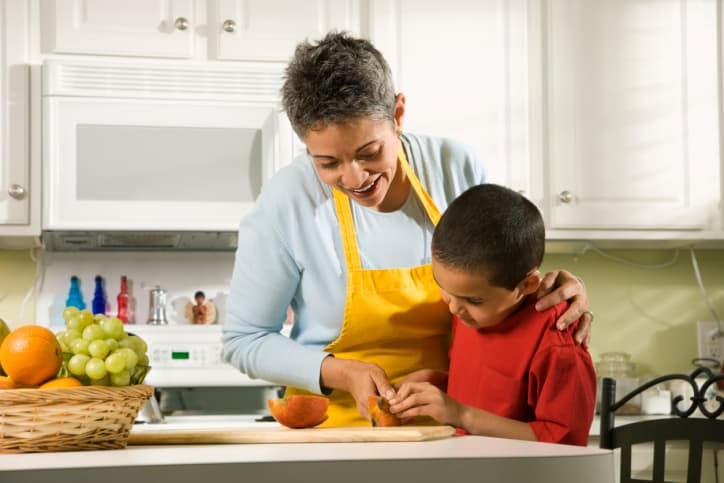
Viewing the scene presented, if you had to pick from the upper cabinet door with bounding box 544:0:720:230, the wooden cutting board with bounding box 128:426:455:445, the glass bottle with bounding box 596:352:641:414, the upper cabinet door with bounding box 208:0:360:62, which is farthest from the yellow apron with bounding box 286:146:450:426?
the glass bottle with bounding box 596:352:641:414

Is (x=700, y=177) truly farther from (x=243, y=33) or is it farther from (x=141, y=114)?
(x=141, y=114)

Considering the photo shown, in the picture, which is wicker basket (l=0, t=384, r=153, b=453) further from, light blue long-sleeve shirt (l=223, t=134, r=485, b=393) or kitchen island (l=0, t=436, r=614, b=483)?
light blue long-sleeve shirt (l=223, t=134, r=485, b=393)

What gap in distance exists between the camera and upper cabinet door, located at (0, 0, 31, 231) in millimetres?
2980

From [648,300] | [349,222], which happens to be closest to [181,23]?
[349,222]

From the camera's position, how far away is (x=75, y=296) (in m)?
3.29

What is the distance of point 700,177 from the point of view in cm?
332

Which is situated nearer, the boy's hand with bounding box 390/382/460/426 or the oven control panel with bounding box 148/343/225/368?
the boy's hand with bounding box 390/382/460/426

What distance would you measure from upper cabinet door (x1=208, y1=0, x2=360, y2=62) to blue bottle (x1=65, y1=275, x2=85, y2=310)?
2.76ft

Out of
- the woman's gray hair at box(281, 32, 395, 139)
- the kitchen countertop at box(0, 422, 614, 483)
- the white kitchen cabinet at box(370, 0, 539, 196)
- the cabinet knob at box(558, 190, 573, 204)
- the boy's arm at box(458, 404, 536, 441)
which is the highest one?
the white kitchen cabinet at box(370, 0, 539, 196)

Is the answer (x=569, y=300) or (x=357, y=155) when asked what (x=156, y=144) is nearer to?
(x=357, y=155)

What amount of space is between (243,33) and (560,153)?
1034mm

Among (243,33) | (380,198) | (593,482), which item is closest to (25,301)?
(243,33)

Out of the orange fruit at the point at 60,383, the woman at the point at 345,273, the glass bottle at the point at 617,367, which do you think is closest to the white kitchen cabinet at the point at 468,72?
the glass bottle at the point at 617,367

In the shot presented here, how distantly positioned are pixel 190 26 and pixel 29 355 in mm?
2224
